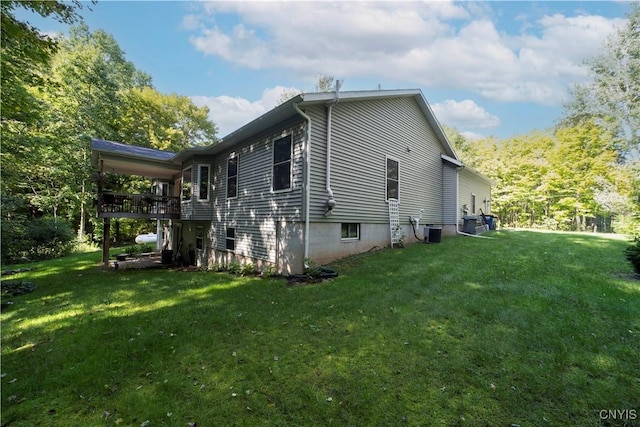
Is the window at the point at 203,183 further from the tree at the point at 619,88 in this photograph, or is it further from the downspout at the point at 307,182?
the tree at the point at 619,88

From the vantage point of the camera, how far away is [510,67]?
566 inches

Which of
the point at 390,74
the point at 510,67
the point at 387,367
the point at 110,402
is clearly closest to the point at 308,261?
the point at 387,367

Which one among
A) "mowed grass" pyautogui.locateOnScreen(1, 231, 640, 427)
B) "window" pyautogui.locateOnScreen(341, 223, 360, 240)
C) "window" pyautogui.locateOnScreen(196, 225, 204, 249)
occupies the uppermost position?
"window" pyautogui.locateOnScreen(341, 223, 360, 240)

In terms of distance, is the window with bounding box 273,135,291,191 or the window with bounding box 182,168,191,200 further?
the window with bounding box 182,168,191,200

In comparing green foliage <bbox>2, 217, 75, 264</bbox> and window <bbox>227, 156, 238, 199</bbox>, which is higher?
window <bbox>227, 156, 238, 199</bbox>

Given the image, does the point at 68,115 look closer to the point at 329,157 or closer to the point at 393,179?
the point at 329,157

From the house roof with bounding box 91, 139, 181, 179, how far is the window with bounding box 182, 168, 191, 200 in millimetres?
516

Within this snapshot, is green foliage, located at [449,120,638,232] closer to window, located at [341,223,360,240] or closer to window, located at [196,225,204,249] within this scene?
window, located at [341,223,360,240]

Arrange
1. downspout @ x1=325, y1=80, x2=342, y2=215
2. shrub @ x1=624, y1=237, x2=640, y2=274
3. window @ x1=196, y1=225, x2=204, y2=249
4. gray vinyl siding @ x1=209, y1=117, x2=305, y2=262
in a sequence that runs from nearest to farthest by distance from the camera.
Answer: shrub @ x1=624, y1=237, x2=640, y2=274 → downspout @ x1=325, y1=80, x2=342, y2=215 → gray vinyl siding @ x1=209, y1=117, x2=305, y2=262 → window @ x1=196, y1=225, x2=204, y2=249

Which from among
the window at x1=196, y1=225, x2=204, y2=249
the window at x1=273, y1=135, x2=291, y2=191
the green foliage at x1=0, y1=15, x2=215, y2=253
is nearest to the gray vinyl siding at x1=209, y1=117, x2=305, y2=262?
the window at x1=273, y1=135, x2=291, y2=191

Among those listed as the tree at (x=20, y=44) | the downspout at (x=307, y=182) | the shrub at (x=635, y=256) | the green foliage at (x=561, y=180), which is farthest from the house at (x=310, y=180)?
the green foliage at (x=561, y=180)

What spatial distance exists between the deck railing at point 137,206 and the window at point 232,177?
3392 mm

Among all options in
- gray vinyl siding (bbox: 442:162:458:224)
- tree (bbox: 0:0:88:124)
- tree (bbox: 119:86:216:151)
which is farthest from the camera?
tree (bbox: 119:86:216:151)

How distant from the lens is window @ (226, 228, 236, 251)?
10506 millimetres
